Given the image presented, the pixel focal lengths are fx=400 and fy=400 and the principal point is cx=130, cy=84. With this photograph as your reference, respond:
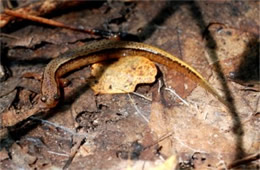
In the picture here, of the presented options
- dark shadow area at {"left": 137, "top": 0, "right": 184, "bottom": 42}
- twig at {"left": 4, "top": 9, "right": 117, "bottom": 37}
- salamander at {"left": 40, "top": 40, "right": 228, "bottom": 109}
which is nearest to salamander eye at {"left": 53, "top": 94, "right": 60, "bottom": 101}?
salamander at {"left": 40, "top": 40, "right": 228, "bottom": 109}

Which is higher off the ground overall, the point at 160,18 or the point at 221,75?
the point at 160,18

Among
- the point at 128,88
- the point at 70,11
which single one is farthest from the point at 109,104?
the point at 70,11

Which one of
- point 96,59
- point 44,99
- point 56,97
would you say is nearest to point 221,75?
point 96,59

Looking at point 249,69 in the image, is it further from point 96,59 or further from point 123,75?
point 96,59

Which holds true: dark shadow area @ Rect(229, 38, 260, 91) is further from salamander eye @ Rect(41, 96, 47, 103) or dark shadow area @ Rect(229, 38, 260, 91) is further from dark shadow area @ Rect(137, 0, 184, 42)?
salamander eye @ Rect(41, 96, 47, 103)

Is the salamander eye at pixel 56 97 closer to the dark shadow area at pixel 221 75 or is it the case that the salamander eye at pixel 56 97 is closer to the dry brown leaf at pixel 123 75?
the dry brown leaf at pixel 123 75

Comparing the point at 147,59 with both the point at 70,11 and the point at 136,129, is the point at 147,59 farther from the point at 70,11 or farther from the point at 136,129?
the point at 70,11
